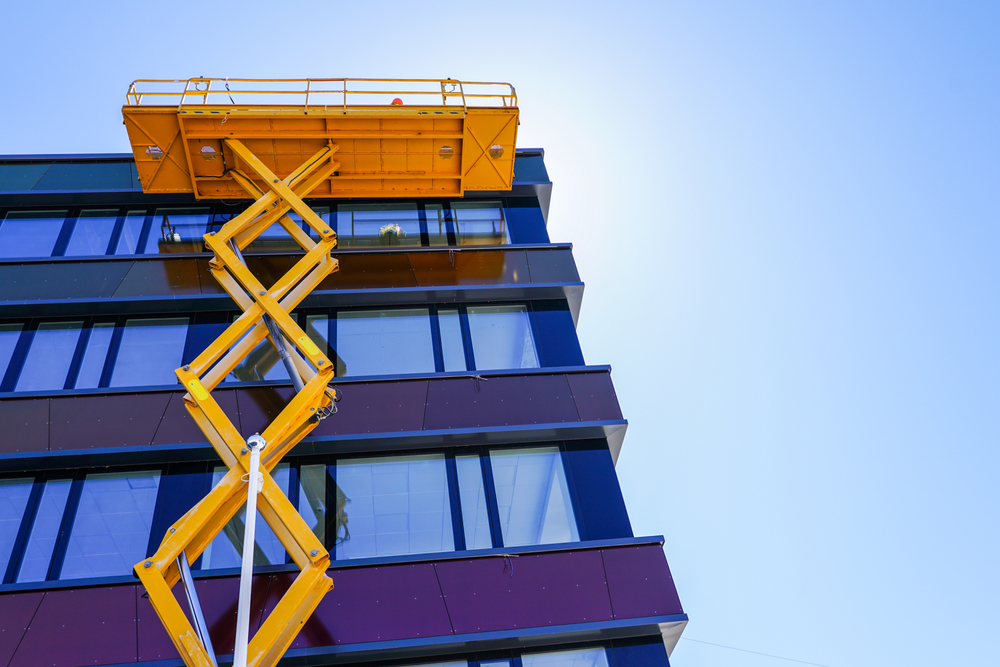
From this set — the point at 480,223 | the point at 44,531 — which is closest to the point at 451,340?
the point at 480,223

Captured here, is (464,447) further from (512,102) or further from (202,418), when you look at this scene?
(512,102)

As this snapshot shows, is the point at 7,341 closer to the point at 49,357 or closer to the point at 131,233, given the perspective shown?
the point at 49,357

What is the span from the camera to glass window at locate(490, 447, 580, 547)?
12836mm

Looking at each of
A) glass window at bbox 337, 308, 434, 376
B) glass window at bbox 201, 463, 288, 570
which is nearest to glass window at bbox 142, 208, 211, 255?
glass window at bbox 337, 308, 434, 376

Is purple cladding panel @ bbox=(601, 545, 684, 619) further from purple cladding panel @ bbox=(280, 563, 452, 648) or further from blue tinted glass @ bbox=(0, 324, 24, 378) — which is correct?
blue tinted glass @ bbox=(0, 324, 24, 378)

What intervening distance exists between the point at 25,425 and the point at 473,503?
815cm

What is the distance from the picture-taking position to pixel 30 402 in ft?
45.8

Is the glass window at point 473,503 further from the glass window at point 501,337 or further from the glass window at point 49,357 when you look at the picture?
the glass window at point 49,357

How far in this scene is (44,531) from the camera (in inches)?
490

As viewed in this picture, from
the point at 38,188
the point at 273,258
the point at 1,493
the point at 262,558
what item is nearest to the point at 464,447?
the point at 262,558

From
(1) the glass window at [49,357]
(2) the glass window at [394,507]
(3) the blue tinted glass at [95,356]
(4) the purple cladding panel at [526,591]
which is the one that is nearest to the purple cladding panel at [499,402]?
(2) the glass window at [394,507]

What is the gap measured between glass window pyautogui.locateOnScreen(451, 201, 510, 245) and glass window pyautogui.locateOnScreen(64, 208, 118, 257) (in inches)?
321

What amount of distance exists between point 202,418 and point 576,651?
22.4 ft

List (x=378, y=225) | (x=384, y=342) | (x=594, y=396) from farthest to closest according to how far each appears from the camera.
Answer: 1. (x=378, y=225)
2. (x=384, y=342)
3. (x=594, y=396)
